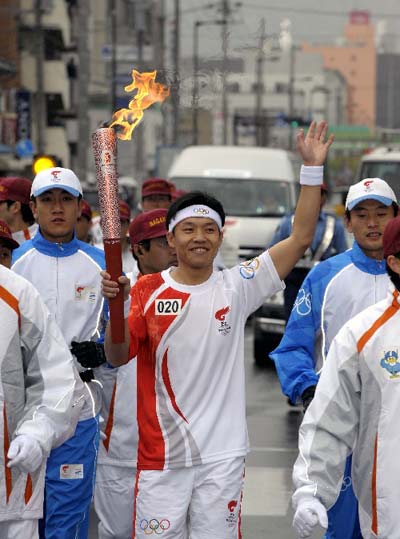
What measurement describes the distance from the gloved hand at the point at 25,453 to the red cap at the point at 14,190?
3.86 m

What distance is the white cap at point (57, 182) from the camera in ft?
22.4

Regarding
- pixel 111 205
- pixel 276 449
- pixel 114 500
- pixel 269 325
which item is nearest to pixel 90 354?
pixel 114 500

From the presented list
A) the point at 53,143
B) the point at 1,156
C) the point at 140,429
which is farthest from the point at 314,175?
the point at 53,143

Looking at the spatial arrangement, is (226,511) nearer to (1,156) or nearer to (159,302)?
(159,302)

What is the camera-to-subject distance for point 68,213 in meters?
6.92

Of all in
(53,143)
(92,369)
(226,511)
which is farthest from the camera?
(53,143)

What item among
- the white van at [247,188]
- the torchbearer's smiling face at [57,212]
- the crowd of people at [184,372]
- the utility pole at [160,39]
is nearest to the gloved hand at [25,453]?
the crowd of people at [184,372]

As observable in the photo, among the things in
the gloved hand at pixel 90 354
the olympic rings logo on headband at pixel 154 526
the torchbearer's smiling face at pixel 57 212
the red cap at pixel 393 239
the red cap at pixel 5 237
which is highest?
the red cap at pixel 393 239

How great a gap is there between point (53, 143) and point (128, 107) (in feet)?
166

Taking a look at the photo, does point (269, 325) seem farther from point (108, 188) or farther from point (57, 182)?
point (108, 188)

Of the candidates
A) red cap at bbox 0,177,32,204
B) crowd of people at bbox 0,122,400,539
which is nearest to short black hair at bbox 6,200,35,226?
red cap at bbox 0,177,32,204

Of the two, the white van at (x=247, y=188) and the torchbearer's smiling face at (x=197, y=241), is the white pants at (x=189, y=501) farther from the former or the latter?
the white van at (x=247, y=188)

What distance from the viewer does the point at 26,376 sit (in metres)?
5.02

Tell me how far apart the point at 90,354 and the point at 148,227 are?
2.66ft
